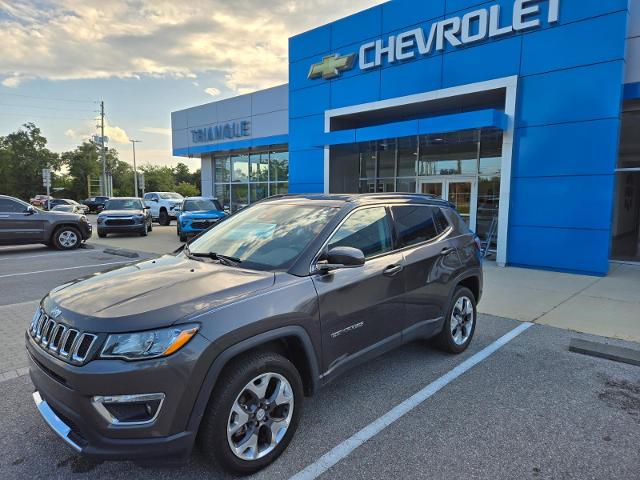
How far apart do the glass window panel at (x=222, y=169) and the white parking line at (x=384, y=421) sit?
2098 cm

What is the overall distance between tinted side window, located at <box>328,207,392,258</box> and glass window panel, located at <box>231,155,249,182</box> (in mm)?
19559

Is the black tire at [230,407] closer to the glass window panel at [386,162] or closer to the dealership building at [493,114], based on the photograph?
the dealership building at [493,114]

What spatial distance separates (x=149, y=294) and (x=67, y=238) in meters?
12.3

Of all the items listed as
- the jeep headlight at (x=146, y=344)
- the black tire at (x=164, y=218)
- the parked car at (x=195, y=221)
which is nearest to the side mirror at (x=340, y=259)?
the jeep headlight at (x=146, y=344)

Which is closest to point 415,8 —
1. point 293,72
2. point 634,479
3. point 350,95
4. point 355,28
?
point 355,28

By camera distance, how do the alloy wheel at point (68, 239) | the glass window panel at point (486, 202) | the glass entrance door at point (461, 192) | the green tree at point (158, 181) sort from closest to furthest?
the glass window panel at point (486, 202), the glass entrance door at point (461, 192), the alloy wheel at point (68, 239), the green tree at point (158, 181)

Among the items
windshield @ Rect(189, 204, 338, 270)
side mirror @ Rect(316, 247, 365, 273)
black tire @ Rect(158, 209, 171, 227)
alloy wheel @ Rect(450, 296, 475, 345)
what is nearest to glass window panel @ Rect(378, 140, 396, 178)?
alloy wheel @ Rect(450, 296, 475, 345)

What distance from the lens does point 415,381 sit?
3.89 m

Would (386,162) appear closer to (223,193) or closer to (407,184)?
(407,184)

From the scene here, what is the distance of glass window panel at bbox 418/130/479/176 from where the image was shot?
38.5 ft

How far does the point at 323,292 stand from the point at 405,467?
122cm

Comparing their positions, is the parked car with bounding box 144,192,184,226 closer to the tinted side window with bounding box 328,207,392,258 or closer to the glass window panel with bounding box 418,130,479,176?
the glass window panel with bounding box 418,130,479,176

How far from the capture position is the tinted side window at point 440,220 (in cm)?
451

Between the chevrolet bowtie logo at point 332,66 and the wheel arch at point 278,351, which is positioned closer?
the wheel arch at point 278,351
